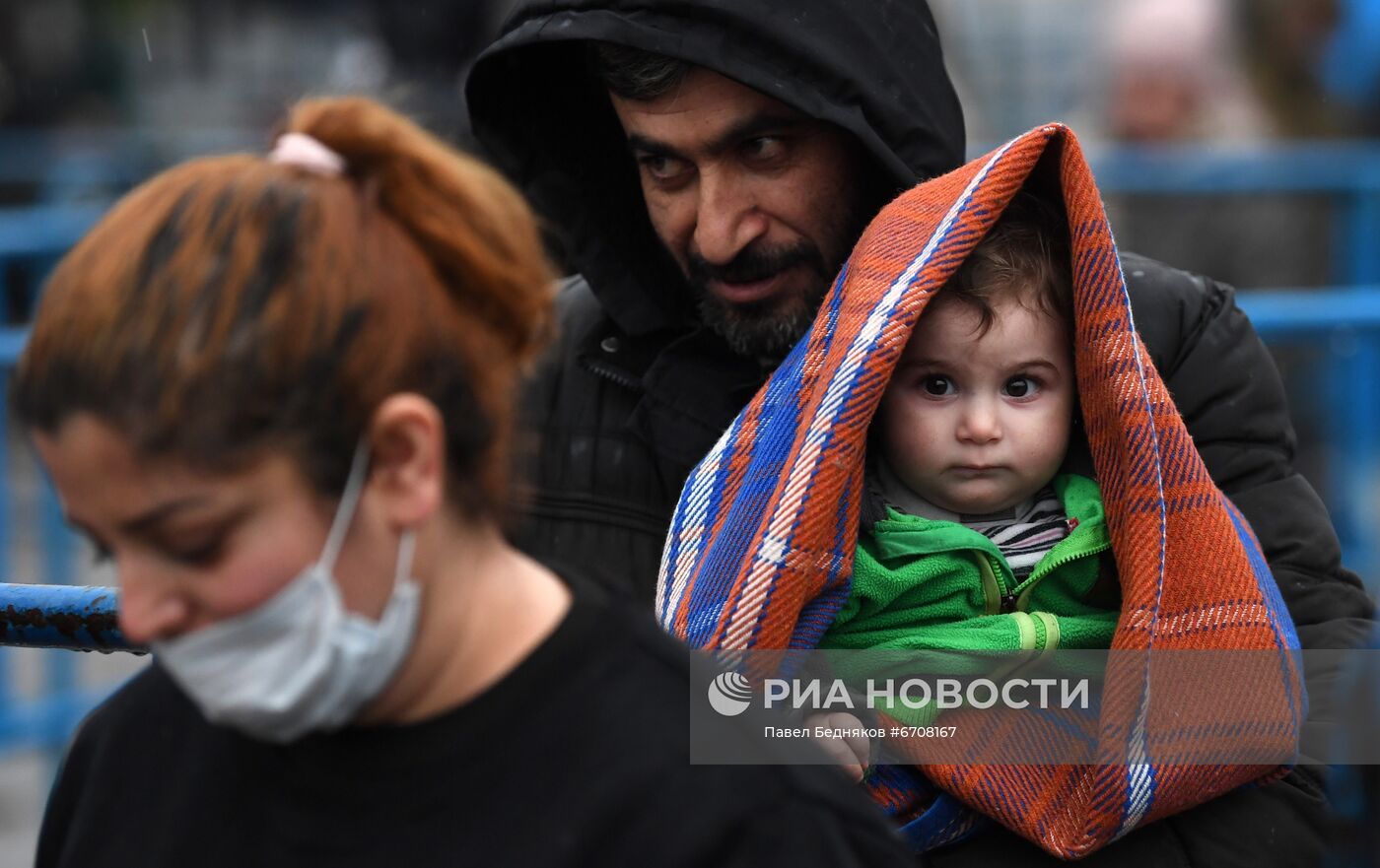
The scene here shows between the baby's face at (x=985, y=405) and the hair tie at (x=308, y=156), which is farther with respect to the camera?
the baby's face at (x=985, y=405)

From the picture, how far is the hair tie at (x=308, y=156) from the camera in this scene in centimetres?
158

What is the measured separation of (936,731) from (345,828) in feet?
2.85

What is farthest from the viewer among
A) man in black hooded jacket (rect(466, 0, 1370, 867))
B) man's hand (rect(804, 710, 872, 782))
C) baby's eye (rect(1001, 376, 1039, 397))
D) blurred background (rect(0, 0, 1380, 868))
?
blurred background (rect(0, 0, 1380, 868))

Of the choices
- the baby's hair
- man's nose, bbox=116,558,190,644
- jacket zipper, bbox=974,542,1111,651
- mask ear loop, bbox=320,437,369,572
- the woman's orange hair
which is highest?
the woman's orange hair

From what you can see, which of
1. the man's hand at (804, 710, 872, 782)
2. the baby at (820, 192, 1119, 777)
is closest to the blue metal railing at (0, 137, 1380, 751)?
the man's hand at (804, 710, 872, 782)

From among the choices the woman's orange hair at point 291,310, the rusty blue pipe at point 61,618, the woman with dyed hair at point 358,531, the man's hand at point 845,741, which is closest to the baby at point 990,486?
the man's hand at point 845,741

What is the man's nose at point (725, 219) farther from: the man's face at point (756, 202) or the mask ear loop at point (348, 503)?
the mask ear loop at point (348, 503)

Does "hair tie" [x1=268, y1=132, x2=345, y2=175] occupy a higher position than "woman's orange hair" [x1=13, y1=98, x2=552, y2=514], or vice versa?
"hair tie" [x1=268, y1=132, x2=345, y2=175]

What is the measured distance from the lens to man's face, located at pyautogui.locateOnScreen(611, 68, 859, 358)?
2713 millimetres

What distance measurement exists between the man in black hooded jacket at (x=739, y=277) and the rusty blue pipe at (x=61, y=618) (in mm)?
705

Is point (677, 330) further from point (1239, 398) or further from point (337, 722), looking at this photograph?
point (337, 722)

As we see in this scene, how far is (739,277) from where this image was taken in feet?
8.94

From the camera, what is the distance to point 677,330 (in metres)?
2.90

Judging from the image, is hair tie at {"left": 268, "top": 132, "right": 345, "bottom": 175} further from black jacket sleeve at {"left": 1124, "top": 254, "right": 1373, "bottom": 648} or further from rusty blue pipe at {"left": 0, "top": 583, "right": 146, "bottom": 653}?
black jacket sleeve at {"left": 1124, "top": 254, "right": 1373, "bottom": 648}
